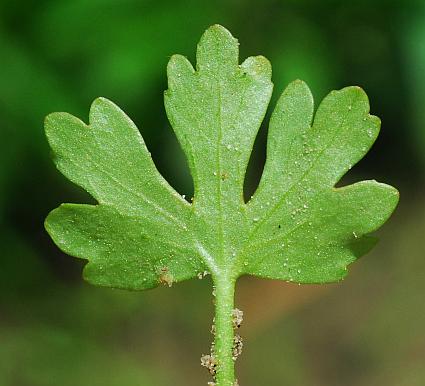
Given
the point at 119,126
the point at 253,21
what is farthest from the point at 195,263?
the point at 253,21

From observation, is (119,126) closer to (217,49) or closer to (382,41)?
(217,49)

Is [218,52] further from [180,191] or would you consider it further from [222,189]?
[180,191]

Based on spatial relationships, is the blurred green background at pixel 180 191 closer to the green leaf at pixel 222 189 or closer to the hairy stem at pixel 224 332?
the green leaf at pixel 222 189

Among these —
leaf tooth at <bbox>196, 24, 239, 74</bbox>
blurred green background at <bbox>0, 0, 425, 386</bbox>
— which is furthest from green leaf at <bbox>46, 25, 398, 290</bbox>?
blurred green background at <bbox>0, 0, 425, 386</bbox>

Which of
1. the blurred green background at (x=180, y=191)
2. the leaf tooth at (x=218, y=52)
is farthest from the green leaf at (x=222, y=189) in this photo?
the blurred green background at (x=180, y=191)

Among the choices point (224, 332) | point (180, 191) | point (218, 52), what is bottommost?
point (224, 332)

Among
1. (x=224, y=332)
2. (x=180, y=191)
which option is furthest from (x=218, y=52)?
(x=180, y=191)
